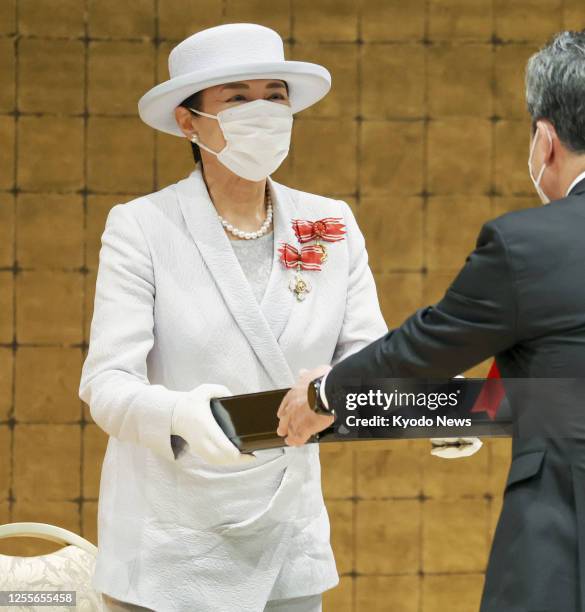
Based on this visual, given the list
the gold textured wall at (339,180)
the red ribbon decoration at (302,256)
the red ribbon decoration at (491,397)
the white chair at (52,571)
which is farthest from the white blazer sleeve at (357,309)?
the gold textured wall at (339,180)

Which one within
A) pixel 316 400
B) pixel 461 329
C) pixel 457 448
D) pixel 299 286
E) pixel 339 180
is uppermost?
pixel 339 180

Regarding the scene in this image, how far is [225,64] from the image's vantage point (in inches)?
93.1

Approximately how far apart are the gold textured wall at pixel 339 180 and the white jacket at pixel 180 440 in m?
2.04

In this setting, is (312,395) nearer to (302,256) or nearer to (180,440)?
(180,440)

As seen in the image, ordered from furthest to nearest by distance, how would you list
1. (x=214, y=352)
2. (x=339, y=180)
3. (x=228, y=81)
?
(x=339, y=180) → (x=228, y=81) → (x=214, y=352)

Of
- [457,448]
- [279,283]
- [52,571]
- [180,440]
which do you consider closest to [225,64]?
[279,283]

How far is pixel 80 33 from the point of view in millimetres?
4223

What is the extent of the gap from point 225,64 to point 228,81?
0.13ft

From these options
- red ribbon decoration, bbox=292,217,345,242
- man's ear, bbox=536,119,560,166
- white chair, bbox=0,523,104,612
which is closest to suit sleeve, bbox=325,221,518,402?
man's ear, bbox=536,119,560,166

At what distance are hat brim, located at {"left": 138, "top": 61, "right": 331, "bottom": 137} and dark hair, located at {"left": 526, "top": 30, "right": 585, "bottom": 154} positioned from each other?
0.68 metres

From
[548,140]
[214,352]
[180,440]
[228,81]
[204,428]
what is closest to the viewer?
[548,140]

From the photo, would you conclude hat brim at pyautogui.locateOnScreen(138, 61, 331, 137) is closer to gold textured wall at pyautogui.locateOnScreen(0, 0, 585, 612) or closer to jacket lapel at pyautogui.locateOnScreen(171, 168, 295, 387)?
jacket lapel at pyautogui.locateOnScreen(171, 168, 295, 387)

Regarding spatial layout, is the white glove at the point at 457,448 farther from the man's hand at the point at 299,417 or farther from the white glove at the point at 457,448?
the man's hand at the point at 299,417

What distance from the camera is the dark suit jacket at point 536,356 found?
1.65 m
